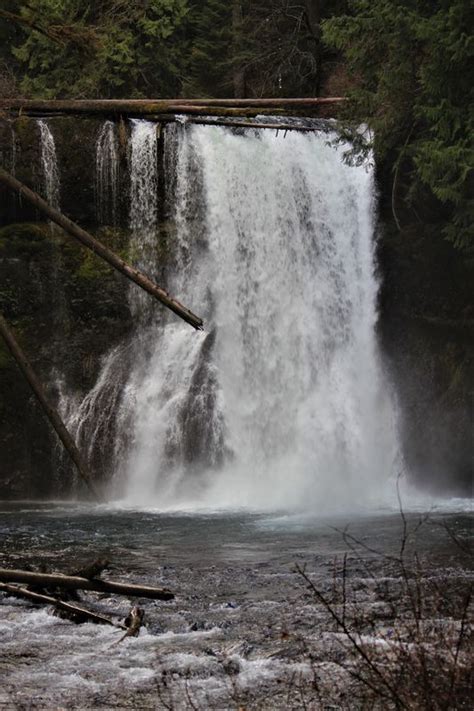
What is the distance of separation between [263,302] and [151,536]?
7437 millimetres

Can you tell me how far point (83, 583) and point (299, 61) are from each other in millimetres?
23083

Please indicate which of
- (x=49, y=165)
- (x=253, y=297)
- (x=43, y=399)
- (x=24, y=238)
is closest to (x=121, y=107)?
(x=49, y=165)

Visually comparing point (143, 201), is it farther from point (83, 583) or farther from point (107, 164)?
point (83, 583)

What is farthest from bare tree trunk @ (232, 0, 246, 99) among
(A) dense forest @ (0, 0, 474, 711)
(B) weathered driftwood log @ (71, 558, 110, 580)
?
(B) weathered driftwood log @ (71, 558, 110, 580)

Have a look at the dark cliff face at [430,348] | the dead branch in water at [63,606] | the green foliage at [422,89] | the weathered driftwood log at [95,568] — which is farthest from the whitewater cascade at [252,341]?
the weathered driftwood log at [95,568]

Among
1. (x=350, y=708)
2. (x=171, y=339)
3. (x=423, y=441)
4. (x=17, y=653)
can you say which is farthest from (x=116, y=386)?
(x=350, y=708)

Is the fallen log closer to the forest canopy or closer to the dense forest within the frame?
the dense forest

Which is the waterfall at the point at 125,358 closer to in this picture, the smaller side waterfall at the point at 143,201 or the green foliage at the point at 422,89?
the smaller side waterfall at the point at 143,201

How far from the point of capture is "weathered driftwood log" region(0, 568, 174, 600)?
282 inches

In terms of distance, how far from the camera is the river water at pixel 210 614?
5.92 meters

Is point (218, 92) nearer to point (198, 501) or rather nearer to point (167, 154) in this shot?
point (167, 154)

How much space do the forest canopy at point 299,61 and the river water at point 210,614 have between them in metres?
6.54

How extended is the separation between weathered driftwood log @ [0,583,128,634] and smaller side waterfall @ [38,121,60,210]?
1293cm

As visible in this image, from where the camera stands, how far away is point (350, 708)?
204 inches
